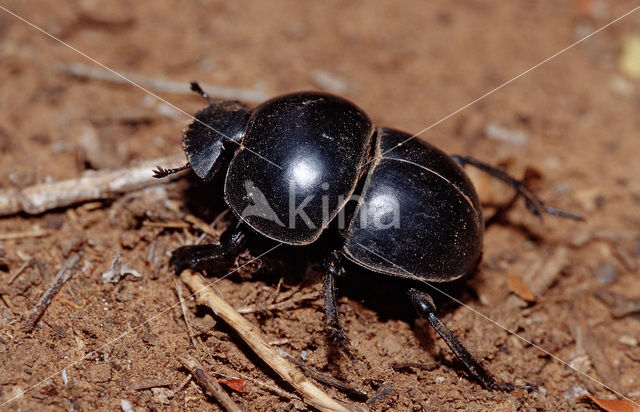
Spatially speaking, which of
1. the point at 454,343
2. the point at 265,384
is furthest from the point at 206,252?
the point at 454,343

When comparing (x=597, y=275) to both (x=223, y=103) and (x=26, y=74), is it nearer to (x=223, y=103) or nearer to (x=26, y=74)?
(x=223, y=103)

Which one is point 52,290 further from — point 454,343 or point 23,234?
point 454,343

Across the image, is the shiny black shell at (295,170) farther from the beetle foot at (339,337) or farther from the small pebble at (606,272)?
the small pebble at (606,272)

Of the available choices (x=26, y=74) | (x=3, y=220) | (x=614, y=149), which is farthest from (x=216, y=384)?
(x=614, y=149)

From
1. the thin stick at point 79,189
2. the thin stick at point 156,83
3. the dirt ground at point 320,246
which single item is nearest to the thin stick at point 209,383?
the dirt ground at point 320,246

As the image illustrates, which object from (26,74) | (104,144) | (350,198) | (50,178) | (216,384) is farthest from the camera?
(26,74)
